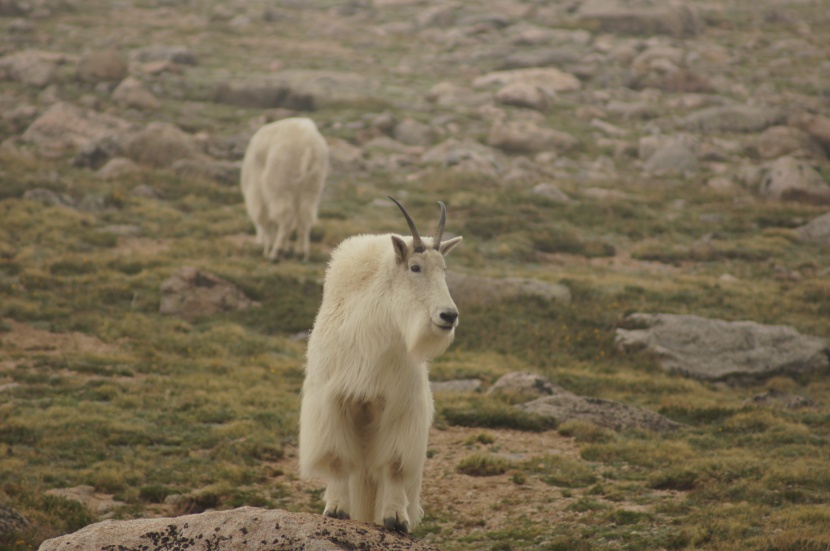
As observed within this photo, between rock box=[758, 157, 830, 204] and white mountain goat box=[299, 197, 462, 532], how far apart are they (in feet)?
76.0

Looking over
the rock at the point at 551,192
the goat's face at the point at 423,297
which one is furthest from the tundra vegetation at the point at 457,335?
the goat's face at the point at 423,297

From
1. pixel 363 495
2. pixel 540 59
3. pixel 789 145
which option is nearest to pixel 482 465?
pixel 363 495

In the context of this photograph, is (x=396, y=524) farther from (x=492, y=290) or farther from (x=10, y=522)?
(x=492, y=290)

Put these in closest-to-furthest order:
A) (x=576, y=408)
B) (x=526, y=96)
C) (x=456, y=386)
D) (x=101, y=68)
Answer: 1. (x=576, y=408)
2. (x=456, y=386)
3. (x=101, y=68)
4. (x=526, y=96)

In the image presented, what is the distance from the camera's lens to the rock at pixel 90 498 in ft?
31.4

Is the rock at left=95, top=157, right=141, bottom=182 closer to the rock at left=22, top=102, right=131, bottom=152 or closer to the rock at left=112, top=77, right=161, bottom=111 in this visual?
the rock at left=22, top=102, right=131, bottom=152

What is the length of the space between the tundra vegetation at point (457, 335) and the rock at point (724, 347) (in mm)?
302

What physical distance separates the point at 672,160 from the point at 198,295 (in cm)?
1999

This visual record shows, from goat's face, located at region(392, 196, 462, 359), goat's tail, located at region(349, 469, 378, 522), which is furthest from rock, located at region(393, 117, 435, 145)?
goat's tail, located at region(349, 469, 378, 522)

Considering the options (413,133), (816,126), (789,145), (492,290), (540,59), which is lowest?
(413,133)

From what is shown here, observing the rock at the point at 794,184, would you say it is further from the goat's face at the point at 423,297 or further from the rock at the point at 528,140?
the goat's face at the point at 423,297

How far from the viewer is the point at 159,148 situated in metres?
27.6

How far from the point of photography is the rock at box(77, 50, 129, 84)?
117 ft

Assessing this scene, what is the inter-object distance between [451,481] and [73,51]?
36364mm
